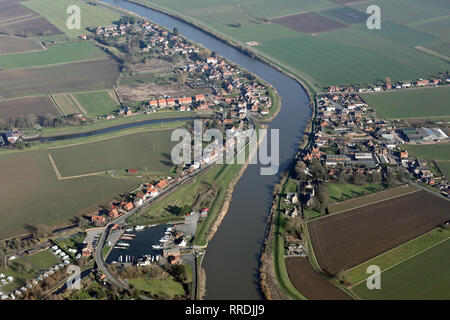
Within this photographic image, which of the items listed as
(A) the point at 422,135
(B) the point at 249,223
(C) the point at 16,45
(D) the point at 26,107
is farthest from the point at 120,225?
(C) the point at 16,45

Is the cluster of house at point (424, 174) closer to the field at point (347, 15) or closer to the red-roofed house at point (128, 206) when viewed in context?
the red-roofed house at point (128, 206)

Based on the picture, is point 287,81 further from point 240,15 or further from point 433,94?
point 240,15

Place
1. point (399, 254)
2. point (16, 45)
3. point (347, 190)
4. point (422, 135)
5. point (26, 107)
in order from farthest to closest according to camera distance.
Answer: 1. point (16, 45)
2. point (26, 107)
3. point (422, 135)
4. point (347, 190)
5. point (399, 254)

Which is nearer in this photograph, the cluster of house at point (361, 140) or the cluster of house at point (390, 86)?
the cluster of house at point (361, 140)

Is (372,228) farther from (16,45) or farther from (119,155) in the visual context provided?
(16,45)

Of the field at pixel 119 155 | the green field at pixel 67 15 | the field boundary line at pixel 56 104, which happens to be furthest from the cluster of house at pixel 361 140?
the green field at pixel 67 15

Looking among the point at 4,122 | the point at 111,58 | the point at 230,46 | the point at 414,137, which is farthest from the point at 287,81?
the point at 4,122
